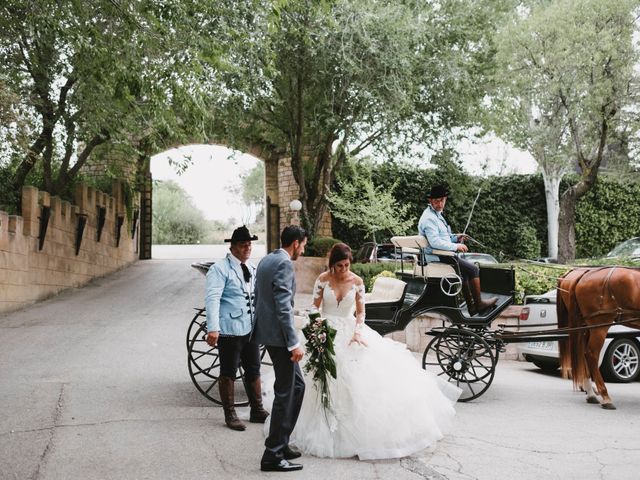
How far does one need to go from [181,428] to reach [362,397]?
6.10 ft

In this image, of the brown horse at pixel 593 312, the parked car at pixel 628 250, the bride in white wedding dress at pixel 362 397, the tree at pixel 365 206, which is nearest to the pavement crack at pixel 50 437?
the bride in white wedding dress at pixel 362 397

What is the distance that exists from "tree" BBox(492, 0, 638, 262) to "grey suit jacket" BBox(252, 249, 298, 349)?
1553 cm

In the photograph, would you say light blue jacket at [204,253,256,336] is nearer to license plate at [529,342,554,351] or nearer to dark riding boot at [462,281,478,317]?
dark riding boot at [462,281,478,317]

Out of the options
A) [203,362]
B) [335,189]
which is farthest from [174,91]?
[335,189]

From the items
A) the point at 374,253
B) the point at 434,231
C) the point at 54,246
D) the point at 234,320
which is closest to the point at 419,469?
the point at 234,320

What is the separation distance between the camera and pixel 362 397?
5.56m

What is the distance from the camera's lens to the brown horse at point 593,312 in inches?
299

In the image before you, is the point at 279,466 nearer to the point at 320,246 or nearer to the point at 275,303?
the point at 275,303

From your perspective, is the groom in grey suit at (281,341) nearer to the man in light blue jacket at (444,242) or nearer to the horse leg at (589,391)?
the man in light blue jacket at (444,242)

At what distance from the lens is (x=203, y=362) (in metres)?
10.2

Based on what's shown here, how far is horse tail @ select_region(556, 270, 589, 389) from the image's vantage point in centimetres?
783

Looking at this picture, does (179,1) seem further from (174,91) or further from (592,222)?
(592,222)

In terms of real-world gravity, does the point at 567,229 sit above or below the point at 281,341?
above

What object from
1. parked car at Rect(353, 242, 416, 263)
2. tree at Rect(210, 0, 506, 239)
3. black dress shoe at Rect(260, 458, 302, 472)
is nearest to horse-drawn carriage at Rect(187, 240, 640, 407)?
black dress shoe at Rect(260, 458, 302, 472)
